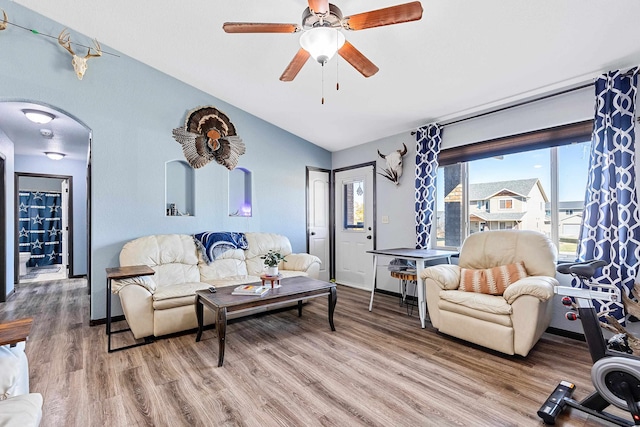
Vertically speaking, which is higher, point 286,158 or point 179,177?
point 286,158

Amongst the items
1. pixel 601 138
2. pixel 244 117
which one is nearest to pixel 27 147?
pixel 244 117

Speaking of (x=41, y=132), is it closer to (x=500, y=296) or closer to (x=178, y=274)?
(x=178, y=274)

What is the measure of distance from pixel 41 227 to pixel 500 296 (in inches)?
388

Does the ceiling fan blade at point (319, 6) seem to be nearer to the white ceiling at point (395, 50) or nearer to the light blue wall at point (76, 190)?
the white ceiling at point (395, 50)

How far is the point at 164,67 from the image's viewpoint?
3785 mm

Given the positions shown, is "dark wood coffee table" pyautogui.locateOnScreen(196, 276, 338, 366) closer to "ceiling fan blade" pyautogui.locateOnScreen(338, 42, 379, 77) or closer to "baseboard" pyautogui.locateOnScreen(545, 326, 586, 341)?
"ceiling fan blade" pyautogui.locateOnScreen(338, 42, 379, 77)

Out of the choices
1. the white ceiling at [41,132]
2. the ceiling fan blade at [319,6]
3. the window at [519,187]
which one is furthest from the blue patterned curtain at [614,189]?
the white ceiling at [41,132]

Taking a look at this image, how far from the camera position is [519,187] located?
344 centimetres

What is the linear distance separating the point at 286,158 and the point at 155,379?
145 inches

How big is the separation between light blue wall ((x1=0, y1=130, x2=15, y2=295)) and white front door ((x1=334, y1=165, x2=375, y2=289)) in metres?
5.17

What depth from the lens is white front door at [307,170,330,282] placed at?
5.41m

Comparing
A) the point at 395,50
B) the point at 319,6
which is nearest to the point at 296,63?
the point at 319,6

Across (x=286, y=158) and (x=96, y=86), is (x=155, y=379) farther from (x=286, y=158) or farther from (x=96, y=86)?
(x=286, y=158)

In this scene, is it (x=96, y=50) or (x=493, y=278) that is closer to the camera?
(x=493, y=278)
